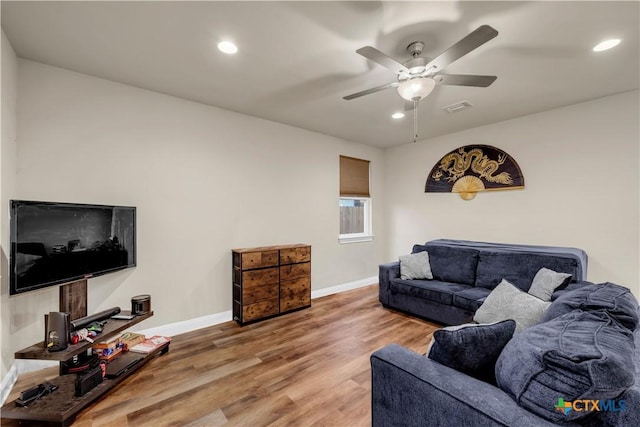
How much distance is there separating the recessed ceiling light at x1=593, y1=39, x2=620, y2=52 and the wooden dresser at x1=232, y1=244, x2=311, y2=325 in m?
3.52

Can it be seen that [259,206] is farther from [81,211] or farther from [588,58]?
[588,58]

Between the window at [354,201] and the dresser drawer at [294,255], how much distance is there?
110cm

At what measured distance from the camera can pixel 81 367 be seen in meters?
2.11

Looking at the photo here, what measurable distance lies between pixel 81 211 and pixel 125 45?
1392 millimetres

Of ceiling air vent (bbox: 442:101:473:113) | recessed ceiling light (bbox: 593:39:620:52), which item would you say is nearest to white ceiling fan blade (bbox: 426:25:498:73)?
recessed ceiling light (bbox: 593:39:620:52)

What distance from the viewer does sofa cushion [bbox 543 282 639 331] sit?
125 cm

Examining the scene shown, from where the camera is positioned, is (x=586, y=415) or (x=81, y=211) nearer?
(x=586, y=415)

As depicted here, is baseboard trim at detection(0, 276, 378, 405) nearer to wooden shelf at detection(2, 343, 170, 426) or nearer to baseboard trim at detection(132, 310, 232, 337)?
baseboard trim at detection(132, 310, 232, 337)

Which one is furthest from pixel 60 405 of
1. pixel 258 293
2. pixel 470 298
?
pixel 470 298

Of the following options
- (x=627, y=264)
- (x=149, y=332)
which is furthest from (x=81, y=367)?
(x=627, y=264)

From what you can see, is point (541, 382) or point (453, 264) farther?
point (453, 264)

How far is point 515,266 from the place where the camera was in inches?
122

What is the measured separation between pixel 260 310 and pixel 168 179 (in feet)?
6.32

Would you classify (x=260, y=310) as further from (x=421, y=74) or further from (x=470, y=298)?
(x=421, y=74)
